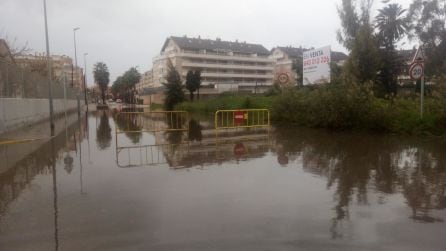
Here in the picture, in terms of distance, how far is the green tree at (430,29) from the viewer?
3459 cm

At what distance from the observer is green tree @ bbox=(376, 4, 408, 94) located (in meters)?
31.3

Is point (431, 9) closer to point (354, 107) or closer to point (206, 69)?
point (354, 107)

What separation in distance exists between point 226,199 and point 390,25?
3160 centimetres

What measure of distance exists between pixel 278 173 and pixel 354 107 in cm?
973

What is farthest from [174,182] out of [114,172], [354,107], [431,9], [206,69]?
[206,69]

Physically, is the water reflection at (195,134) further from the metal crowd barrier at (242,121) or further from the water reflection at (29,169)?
the water reflection at (29,169)

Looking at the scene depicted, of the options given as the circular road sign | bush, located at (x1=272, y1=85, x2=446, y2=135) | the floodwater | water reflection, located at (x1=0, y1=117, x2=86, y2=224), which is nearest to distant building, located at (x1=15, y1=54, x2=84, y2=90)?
water reflection, located at (x1=0, y1=117, x2=86, y2=224)

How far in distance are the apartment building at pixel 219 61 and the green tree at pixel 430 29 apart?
159ft

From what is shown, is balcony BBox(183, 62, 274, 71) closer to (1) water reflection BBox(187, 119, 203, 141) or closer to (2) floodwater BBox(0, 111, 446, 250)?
(1) water reflection BBox(187, 119, 203, 141)

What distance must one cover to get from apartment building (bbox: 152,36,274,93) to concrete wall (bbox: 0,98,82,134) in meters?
57.9

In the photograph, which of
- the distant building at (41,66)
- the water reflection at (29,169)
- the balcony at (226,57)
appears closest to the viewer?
the water reflection at (29,169)

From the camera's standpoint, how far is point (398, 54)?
3281cm

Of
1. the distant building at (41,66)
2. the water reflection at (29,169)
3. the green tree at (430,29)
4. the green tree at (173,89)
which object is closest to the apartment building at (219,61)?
the distant building at (41,66)

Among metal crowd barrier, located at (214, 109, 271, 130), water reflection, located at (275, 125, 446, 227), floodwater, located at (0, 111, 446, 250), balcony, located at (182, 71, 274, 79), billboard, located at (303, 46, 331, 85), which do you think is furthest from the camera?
balcony, located at (182, 71, 274, 79)
